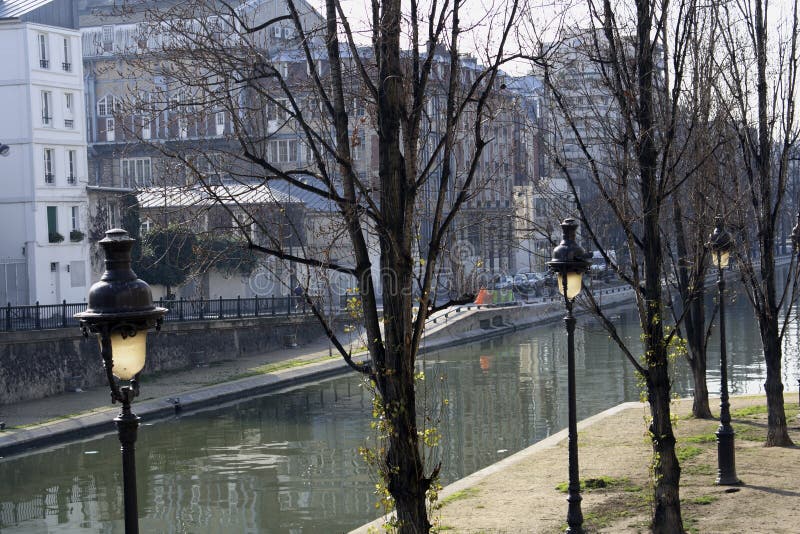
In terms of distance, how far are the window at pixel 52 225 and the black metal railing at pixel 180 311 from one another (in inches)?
113

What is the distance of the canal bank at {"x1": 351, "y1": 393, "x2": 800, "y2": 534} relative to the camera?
50.5 feet

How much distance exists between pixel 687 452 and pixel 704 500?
439 cm

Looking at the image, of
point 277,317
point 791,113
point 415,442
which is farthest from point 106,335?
point 277,317

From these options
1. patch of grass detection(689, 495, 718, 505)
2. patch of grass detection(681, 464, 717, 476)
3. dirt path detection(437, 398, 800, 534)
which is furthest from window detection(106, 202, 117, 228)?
patch of grass detection(689, 495, 718, 505)

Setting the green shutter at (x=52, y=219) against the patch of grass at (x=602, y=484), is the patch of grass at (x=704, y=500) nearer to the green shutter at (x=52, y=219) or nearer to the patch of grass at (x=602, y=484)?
the patch of grass at (x=602, y=484)

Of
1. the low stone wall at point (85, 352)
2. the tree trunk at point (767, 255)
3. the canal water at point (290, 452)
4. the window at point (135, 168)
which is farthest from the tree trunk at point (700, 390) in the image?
the window at point (135, 168)

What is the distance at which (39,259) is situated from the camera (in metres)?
51.1

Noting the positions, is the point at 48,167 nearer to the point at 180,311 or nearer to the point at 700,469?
the point at 180,311

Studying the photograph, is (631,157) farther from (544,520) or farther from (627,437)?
(627,437)

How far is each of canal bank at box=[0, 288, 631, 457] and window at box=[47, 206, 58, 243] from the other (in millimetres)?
8846

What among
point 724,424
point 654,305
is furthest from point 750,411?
point 654,305

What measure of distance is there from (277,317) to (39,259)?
418 inches

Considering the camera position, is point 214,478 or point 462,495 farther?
point 214,478

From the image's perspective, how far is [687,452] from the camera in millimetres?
20625
